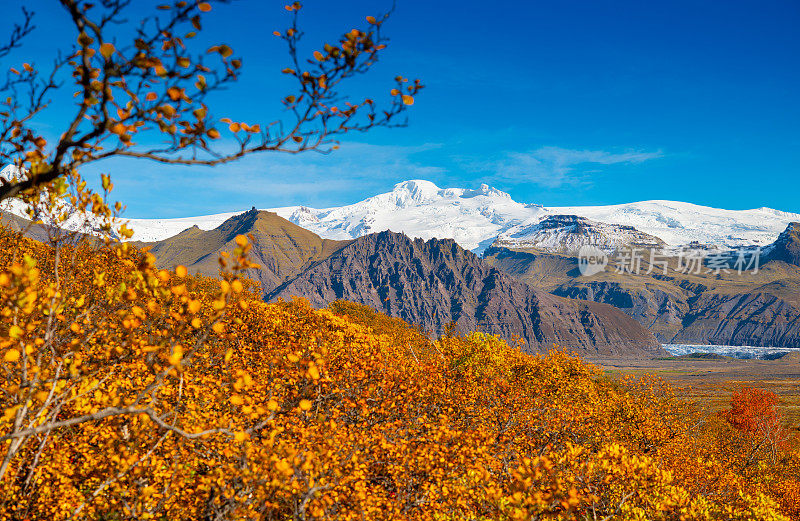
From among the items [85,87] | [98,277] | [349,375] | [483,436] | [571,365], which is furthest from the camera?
[571,365]

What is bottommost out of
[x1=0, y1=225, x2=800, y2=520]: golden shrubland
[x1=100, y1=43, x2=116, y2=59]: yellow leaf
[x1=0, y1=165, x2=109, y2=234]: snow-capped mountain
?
[x1=0, y1=225, x2=800, y2=520]: golden shrubland

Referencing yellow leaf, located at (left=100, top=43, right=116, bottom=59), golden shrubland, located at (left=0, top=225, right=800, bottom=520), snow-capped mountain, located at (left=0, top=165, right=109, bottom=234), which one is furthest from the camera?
snow-capped mountain, located at (left=0, top=165, right=109, bottom=234)

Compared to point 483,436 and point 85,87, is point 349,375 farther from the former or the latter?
point 85,87

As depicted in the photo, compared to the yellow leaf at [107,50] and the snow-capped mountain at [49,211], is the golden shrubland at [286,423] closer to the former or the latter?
the snow-capped mountain at [49,211]

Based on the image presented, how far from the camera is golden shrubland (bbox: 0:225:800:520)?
20.6 feet

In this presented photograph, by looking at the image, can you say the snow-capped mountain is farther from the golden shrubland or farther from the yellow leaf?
the yellow leaf

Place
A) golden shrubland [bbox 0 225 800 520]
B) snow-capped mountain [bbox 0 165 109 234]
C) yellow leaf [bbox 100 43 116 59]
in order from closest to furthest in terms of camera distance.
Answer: yellow leaf [bbox 100 43 116 59] → golden shrubland [bbox 0 225 800 520] → snow-capped mountain [bbox 0 165 109 234]

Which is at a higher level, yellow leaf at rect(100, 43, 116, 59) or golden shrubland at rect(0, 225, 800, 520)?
yellow leaf at rect(100, 43, 116, 59)

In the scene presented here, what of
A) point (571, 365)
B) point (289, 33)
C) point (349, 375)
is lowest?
point (571, 365)

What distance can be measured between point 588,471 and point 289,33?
72.9 ft

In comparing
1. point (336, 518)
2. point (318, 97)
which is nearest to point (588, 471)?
point (336, 518)

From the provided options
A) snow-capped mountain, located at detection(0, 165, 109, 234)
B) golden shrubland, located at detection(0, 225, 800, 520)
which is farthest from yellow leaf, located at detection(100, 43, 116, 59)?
snow-capped mountain, located at detection(0, 165, 109, 234)

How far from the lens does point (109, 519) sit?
15867 mm

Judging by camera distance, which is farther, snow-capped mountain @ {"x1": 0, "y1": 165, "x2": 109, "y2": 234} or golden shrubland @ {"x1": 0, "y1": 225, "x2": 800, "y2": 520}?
snow-capped mountain @ {"x1": 0, "y1": 165, "x2": 109, "y2": 234}
